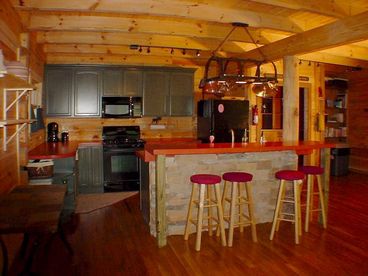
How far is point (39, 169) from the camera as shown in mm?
3625

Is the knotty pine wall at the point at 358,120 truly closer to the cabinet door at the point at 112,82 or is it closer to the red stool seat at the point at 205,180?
the cabinet door at the point at 112,82

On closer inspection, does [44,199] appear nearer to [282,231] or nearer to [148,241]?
[148,241]

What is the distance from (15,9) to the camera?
3289 millimetres

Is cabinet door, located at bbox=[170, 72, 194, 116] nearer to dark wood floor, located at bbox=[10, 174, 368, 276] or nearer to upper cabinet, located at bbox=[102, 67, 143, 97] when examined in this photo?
upper cabinet, located at bbox=[102, 67, 143, 97]

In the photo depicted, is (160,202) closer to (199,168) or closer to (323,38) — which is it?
(199,168)

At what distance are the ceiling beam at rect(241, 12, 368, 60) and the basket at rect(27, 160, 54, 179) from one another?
2.85m

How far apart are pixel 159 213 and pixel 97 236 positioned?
32.7 inches

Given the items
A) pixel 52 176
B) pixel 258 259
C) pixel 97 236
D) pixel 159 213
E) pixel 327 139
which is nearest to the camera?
pixel 258 259

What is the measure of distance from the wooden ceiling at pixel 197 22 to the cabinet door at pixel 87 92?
18.2 inches

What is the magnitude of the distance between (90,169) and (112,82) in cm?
163

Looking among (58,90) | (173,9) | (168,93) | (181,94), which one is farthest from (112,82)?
(173,9)

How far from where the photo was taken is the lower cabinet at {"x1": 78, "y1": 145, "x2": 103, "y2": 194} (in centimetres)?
545

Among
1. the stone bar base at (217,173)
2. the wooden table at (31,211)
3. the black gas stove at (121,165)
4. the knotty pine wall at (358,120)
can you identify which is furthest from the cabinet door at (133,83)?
the knotty pine wall at (358,120)

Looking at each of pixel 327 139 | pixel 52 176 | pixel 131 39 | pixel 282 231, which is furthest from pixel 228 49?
pixel 327 139
